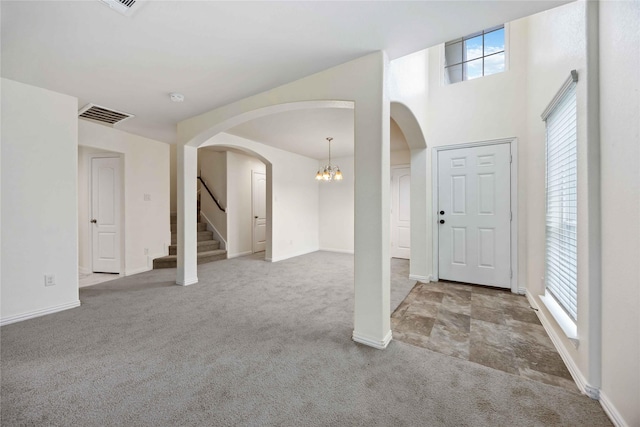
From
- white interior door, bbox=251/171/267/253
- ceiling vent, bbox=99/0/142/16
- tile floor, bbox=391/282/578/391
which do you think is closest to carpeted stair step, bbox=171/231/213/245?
white interior door, bbox=251/171/267/253

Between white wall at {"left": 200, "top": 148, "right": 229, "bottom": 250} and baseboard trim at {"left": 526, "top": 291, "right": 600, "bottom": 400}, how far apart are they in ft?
17.9

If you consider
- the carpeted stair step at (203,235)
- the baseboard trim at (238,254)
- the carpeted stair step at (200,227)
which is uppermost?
the carpeted stair step at (200,227)

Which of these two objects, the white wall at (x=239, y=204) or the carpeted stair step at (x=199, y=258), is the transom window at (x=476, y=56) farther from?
the carpeted stair step at (x=199, y=258)

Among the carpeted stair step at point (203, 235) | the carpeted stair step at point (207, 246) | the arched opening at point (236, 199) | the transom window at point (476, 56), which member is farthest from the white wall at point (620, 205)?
the carpeted stair step at point (203, 235)

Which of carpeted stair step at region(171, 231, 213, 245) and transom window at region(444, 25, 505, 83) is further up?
transom window at region(444, 25, 505, 83)

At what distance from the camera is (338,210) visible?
6605 mm

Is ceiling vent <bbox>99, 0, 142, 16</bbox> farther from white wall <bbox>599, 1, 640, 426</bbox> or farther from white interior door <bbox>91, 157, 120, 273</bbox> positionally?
white interior door <bbox>91, 157, 120, 273</bbox>

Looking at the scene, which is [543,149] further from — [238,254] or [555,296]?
[238,254]

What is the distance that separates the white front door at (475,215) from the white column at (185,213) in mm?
3818

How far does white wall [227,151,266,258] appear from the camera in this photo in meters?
5.87

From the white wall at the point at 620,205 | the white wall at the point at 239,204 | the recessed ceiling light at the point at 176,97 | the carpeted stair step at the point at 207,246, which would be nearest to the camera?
the white wall at the point at 620,205

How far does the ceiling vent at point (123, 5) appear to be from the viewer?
5.03ft

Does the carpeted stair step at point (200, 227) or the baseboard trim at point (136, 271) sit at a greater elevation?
the carpeted stair step at point (200, 227)

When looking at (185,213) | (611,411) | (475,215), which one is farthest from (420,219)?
(185,213)
